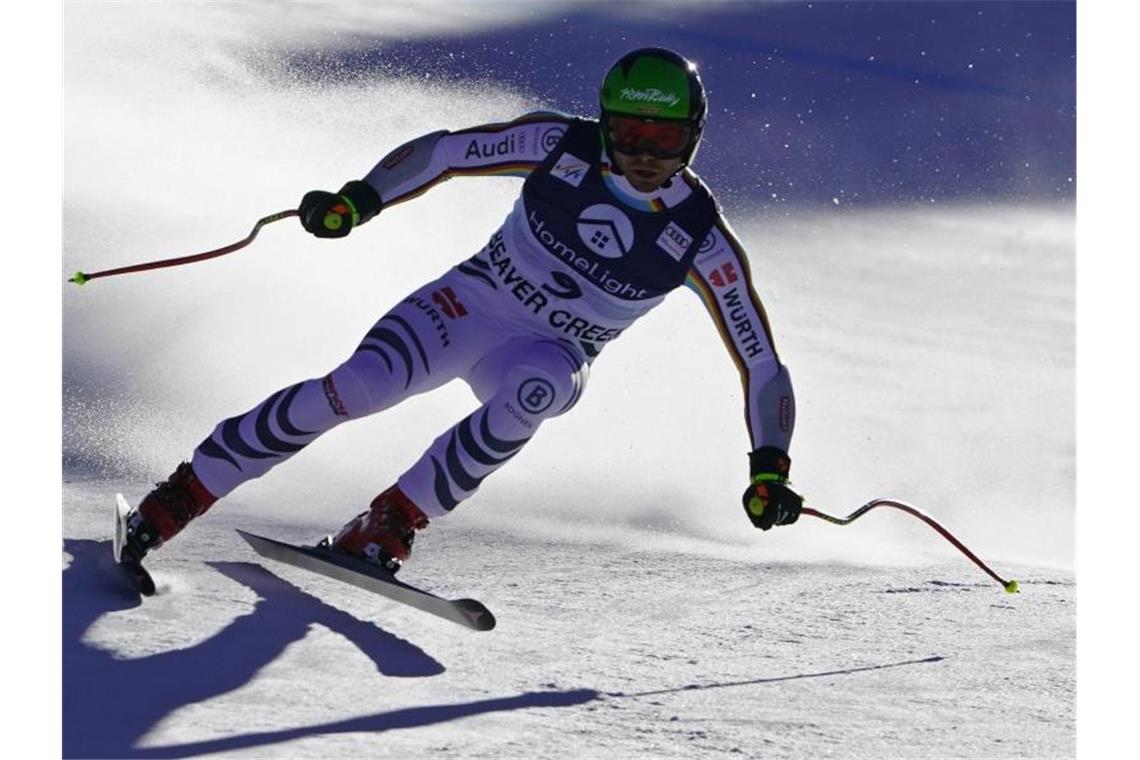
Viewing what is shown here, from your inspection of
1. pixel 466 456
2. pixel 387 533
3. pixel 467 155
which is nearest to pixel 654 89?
pixel 467 155

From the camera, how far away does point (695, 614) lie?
5074 millimetres

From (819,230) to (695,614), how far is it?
5.67 meters

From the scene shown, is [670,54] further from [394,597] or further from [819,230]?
[819,230]

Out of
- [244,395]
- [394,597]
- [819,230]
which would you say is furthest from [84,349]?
[819,230]

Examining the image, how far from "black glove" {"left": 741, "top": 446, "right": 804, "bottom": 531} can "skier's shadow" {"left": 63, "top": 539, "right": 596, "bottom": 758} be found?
879mm

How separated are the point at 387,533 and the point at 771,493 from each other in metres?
1.07

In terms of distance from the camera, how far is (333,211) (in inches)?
183

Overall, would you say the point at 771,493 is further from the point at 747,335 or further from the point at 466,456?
the point at 466,456

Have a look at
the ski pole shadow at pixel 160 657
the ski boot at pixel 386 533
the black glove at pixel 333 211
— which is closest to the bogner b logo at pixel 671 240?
the black glove at pixel 333 211

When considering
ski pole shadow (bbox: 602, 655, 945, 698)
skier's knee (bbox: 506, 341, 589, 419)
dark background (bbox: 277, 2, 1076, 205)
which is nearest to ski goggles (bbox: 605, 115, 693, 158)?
skier's knee (bbox: 506, 341, 589, 419)

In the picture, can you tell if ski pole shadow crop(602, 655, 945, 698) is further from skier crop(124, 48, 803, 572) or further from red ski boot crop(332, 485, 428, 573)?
red ski boot crop(332, 485, 428, 573)

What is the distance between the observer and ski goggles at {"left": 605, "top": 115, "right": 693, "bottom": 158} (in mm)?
4461

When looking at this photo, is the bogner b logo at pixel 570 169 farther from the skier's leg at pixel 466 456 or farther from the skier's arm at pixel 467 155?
the skier's leg at pixel 466 456

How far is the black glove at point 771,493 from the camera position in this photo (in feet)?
14.7
